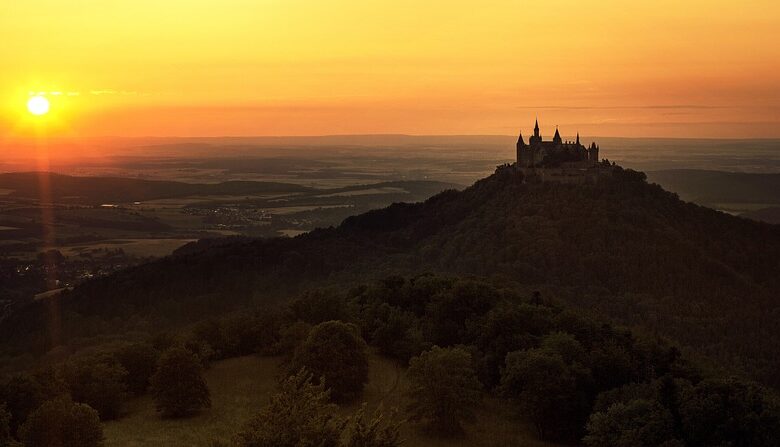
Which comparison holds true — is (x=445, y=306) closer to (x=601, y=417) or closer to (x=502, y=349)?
(x=502, y=349)

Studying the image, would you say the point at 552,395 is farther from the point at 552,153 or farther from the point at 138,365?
the point at 552,153

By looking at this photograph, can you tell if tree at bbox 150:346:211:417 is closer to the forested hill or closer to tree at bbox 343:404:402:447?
tree at bbox 343:404:402:447

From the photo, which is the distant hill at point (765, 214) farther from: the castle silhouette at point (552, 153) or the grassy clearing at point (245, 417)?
the grassy clearing at point (245, 417)

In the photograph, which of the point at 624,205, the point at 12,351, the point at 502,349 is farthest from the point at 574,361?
the point at 624,205

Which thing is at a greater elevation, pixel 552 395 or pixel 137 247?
pixel 552 395

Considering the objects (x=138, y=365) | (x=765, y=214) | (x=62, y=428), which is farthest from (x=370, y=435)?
(x=765, y=214)

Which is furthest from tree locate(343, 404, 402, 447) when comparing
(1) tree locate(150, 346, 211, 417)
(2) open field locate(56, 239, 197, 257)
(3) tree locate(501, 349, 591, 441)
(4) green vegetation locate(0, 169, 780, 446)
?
(2) open field locate(56, 239, 197, 257)
